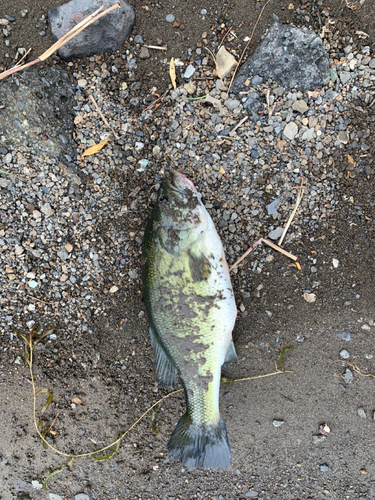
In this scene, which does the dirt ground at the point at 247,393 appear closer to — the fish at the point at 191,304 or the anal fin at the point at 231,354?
the anal fin at the point at 231,354

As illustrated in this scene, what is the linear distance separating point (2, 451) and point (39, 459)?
1.07 feet

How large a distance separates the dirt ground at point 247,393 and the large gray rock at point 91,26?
98mm

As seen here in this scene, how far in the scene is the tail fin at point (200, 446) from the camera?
2.16 metres

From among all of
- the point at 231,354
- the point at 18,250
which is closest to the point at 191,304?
the point at 231,354

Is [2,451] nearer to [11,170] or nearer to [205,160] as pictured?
[11,170]

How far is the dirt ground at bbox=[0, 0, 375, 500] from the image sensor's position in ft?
7.79

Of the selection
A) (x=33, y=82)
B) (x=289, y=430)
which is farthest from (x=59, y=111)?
(x=289, y=430)

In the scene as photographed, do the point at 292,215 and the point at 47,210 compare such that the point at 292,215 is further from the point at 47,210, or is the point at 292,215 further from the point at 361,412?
the point at 47,210

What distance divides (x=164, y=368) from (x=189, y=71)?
2248 millimetres

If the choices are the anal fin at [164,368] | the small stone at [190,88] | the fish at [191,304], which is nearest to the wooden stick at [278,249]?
the fish at [191,304]

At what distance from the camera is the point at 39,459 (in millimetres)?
2576

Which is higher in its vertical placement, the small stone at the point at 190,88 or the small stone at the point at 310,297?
the small stone at the point at 190,88

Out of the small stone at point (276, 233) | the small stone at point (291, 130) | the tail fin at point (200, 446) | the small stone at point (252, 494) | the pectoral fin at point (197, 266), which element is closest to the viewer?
the pectoral fin at point (197, 266)

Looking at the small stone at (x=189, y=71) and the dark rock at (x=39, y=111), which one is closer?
the dark rock at (x=39, y=111)
